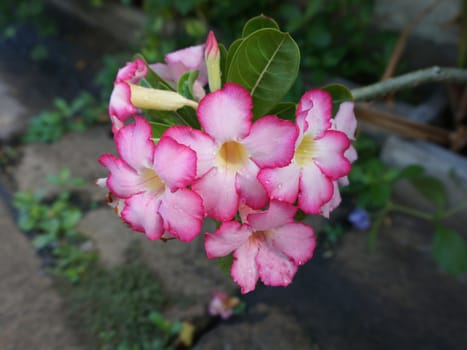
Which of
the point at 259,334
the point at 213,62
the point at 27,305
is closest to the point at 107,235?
the point at 27,305

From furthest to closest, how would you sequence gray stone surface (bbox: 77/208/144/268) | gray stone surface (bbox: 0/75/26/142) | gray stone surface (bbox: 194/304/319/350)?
gray stone surface (bbox: 0/75/26/142) → gray stone surface (bbox: 77/208/144/268) → gray stone surface (bbox: 194/304/319/350)

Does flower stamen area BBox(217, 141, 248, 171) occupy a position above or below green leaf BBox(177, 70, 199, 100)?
below

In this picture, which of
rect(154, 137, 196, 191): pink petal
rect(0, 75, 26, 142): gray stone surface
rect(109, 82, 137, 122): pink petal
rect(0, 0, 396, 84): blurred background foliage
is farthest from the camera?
rect(0, 75, 26, 142): gray stone surface

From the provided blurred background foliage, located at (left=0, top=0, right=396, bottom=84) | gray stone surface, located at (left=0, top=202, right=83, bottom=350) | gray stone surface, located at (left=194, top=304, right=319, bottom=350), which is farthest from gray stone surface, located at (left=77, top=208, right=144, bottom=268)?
blurred background foliage, located at (left=0, top=0, right=396, bottom=84)

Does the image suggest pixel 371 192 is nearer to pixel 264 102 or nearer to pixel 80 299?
pixel 80 299

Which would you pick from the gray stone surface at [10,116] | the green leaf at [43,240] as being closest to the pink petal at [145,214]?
the green leaf at [43,240]

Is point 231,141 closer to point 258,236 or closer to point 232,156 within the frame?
point 232,156

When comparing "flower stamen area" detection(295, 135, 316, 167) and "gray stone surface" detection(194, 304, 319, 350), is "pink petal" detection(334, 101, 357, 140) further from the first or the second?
"gray stone surface" detection(194, 304, 319, 350)
